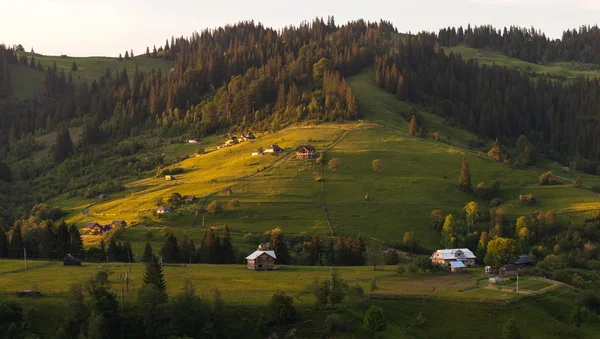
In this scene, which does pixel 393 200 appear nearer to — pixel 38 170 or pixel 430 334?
pixel 430 334

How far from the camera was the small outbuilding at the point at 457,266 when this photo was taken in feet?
325

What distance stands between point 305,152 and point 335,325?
273 ft

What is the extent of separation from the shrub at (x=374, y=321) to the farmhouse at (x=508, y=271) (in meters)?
25.5

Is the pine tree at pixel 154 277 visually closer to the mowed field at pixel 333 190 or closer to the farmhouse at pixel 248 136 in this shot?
the mowed field at pixel 333 190

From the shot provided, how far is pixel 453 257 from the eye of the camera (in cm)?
10281

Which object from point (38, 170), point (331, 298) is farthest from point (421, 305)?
point (38, 170)

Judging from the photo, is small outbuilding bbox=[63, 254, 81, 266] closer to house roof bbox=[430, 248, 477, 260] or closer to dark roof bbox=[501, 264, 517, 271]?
house roof bbox=[430, 248, 477, 260]

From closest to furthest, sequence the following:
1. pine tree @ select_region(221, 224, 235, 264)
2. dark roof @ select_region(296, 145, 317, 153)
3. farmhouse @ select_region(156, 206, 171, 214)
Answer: pine tree @ select_region(221, 224, 235, 264) < farmhouse @ select_region(156, 206, 171, 214) < dark roof @ select_region(296, 145, 317, 153)

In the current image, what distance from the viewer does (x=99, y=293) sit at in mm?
74250

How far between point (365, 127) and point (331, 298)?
3980 inches

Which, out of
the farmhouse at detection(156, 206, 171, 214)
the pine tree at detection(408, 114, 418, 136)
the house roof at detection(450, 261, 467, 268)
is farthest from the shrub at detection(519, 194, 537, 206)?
the farmhouse at detection(156, 206, 171, 214)

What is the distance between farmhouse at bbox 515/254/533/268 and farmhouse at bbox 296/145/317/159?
198ft

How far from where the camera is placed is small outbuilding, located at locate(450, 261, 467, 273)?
9899 centimetres

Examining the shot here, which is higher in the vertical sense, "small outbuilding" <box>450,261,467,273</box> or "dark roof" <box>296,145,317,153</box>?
"dark roof" <box>296,145,317,153</box>
